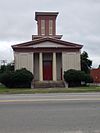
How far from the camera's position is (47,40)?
5341 cm

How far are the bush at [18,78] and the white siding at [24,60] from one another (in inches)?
79.3

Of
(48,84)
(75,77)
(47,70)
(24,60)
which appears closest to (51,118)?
(75,77)

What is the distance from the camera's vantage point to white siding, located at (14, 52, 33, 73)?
52.9 metres

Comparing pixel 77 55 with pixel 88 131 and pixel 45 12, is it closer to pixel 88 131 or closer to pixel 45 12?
pixel 45 12

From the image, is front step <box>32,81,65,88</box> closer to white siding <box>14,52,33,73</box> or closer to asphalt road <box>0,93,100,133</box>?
white siding <box>14,52,33,73</box>

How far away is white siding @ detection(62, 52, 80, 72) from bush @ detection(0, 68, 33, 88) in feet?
17.4

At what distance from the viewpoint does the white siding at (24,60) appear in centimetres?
5288

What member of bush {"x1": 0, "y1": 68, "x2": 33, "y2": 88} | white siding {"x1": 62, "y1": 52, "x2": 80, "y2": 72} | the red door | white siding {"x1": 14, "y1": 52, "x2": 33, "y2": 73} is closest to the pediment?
white siding {"x1": 62, "y1": 52, "x2": 80, "y2": 72}

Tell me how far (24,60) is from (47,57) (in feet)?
13.2

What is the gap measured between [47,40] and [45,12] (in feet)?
21.2

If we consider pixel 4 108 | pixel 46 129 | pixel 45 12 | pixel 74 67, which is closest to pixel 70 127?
pixel 46 129

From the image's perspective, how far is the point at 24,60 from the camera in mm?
53125

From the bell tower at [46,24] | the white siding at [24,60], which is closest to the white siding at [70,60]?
the white siding at [24,60]

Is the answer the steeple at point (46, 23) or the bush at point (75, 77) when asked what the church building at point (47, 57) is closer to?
the bush at point (75, 77)
